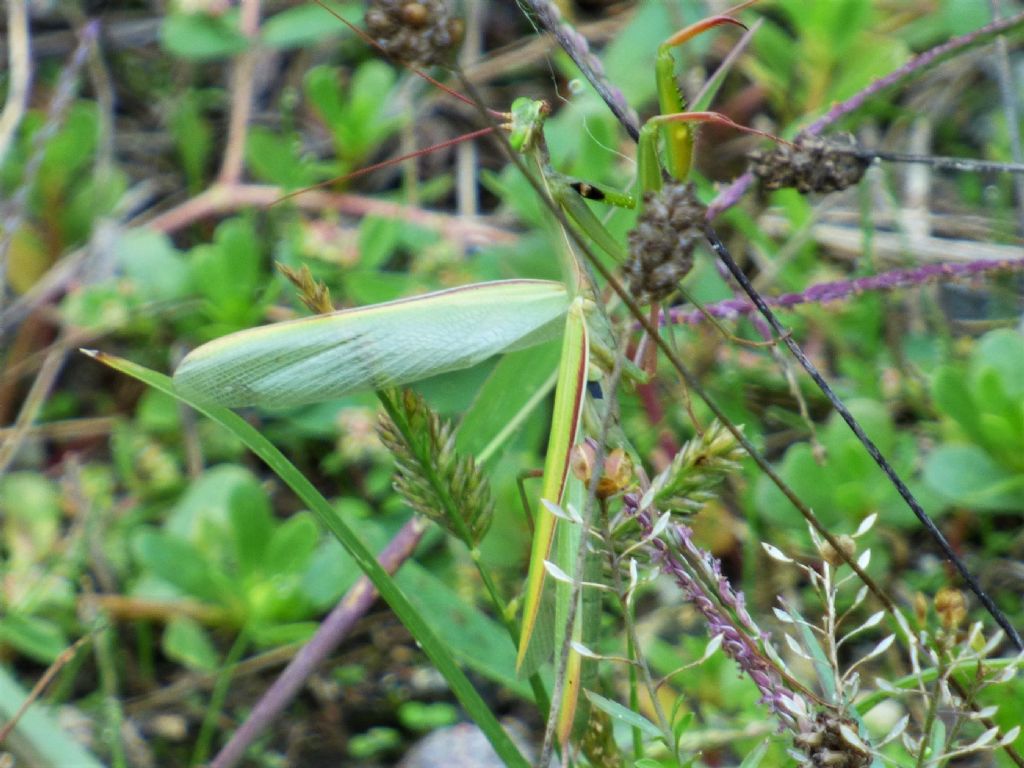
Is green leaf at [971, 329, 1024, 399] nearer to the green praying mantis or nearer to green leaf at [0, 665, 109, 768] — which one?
the green praying mantis

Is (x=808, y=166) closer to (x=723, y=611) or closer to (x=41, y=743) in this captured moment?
(x=723, y=611)

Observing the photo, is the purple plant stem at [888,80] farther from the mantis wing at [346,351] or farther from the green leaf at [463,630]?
the green leaf at [463,630]

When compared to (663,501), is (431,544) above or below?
below

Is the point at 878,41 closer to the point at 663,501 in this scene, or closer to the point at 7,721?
the point at 663,501

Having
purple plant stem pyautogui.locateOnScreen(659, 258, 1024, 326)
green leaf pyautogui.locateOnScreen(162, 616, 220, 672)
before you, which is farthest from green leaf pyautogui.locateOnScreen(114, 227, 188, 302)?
purple plant stem pyautogui.locateOnScreen(659, 258, 1024, 326)

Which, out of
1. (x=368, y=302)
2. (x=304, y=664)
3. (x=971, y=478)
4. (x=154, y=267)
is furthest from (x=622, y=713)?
(x=154, y=267)

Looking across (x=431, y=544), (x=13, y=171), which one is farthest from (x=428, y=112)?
(x=431, y=544)
